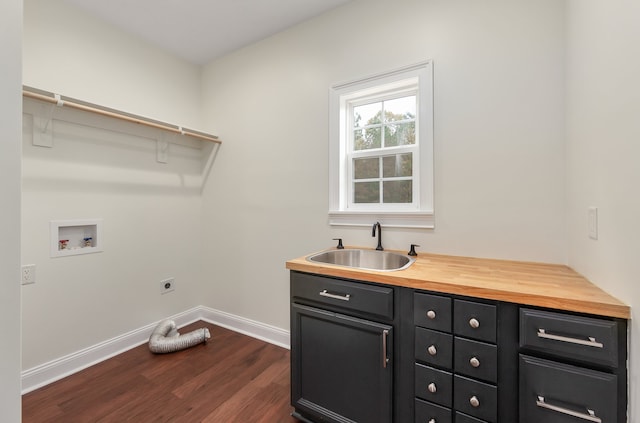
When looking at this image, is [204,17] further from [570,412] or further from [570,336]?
[570,412]

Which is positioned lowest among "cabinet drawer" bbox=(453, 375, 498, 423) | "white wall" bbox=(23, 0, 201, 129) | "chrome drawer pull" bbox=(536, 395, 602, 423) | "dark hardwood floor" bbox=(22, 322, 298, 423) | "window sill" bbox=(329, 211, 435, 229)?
"dark hardwood floor" bbox=(22, 322, 298, 423)

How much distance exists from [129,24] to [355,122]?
2072 millimetres

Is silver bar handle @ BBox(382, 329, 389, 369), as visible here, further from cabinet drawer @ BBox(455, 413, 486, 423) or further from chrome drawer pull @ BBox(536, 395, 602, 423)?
chrome drawer pull @ BBox(536, 395, 602, 423)

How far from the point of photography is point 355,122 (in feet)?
7.29

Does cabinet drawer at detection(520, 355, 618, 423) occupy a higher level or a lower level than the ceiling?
lower

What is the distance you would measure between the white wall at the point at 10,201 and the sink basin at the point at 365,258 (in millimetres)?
1299

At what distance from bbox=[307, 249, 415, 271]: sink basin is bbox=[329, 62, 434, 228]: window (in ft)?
0.74

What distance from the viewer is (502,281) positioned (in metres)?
1.18

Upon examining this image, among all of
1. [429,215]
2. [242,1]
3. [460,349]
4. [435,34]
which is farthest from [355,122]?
[460,349]

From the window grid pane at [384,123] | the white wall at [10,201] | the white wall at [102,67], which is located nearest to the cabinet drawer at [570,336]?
the window grid pane at [384,123]

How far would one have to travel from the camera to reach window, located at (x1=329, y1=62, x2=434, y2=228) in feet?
5.99

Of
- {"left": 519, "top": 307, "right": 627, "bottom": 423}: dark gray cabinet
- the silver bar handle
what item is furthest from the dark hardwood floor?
{"left": 519, "top": 307, "right": 627, "bottom": 423}: dark gray cabinet

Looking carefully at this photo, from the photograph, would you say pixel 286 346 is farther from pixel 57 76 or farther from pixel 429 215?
pixel 57 76

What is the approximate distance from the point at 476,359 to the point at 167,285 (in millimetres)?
2663
